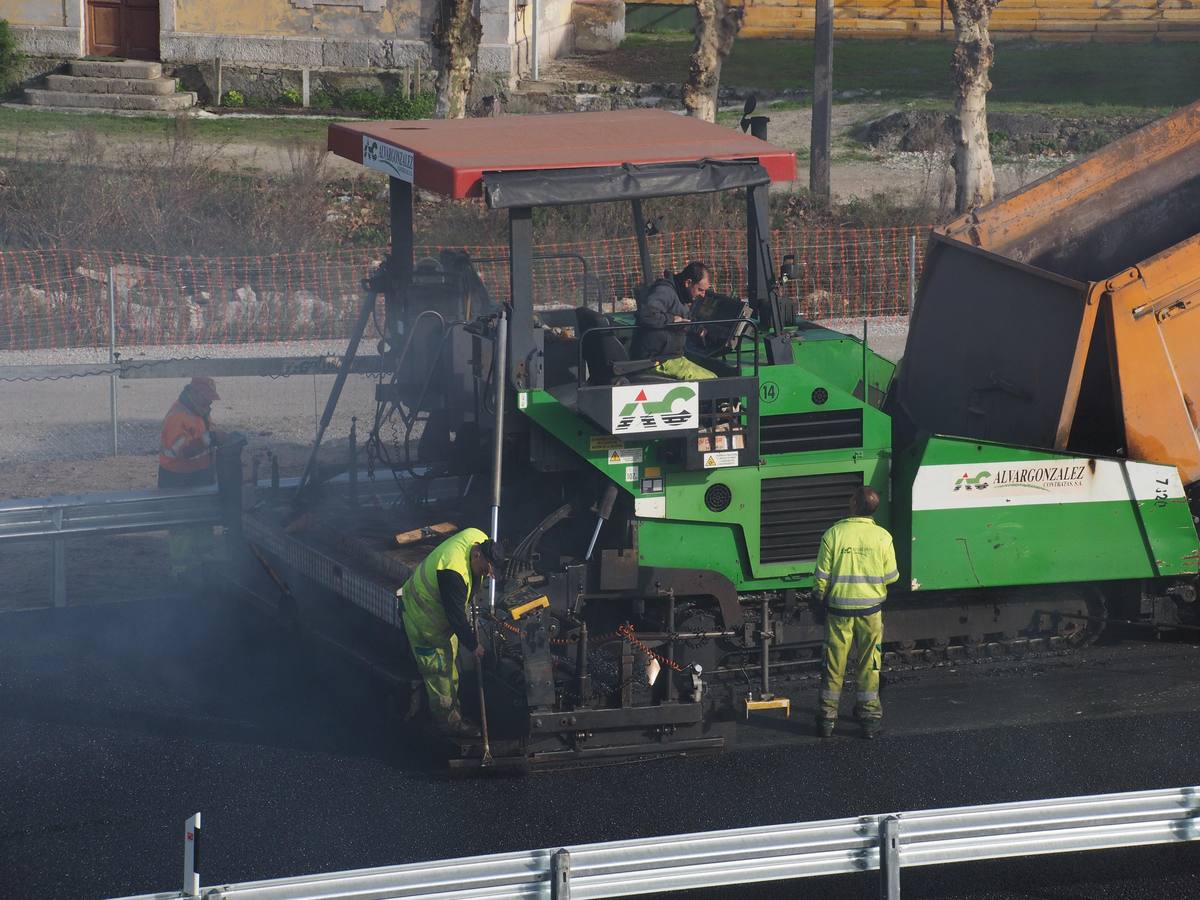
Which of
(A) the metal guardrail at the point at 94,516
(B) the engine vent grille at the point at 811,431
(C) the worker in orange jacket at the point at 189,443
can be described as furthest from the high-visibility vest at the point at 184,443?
(B) the engine vent grille at the point at 811,431

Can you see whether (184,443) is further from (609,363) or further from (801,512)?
(801,512)

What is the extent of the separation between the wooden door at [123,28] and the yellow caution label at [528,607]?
67.3 feet

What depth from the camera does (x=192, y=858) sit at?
5074mm

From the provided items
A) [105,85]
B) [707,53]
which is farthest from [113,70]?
[707,53]

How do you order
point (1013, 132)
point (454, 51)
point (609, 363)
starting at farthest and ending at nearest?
point (1013, 132), point (454, 51), point (609, 363)

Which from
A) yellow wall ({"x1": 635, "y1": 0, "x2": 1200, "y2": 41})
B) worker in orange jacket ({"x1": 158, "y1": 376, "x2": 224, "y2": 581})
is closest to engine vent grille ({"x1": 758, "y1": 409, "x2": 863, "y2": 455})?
worker in orange jacket ({"x1": 158, "y1": 376, "x2": 224, "y2": 581})

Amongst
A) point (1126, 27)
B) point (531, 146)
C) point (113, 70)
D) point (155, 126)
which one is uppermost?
point (1126, 27)

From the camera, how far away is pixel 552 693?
721cm

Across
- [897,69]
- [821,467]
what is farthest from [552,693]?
[897,69]

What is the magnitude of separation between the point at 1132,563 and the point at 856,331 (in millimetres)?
7960

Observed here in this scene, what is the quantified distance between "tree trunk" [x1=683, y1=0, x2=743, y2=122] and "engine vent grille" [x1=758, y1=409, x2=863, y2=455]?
39.7ft

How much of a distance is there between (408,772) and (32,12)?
20.8m

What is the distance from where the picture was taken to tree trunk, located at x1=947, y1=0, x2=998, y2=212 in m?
17.4

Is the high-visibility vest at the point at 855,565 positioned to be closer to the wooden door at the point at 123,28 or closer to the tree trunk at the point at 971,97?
the tree trunk at the point at 971,97
